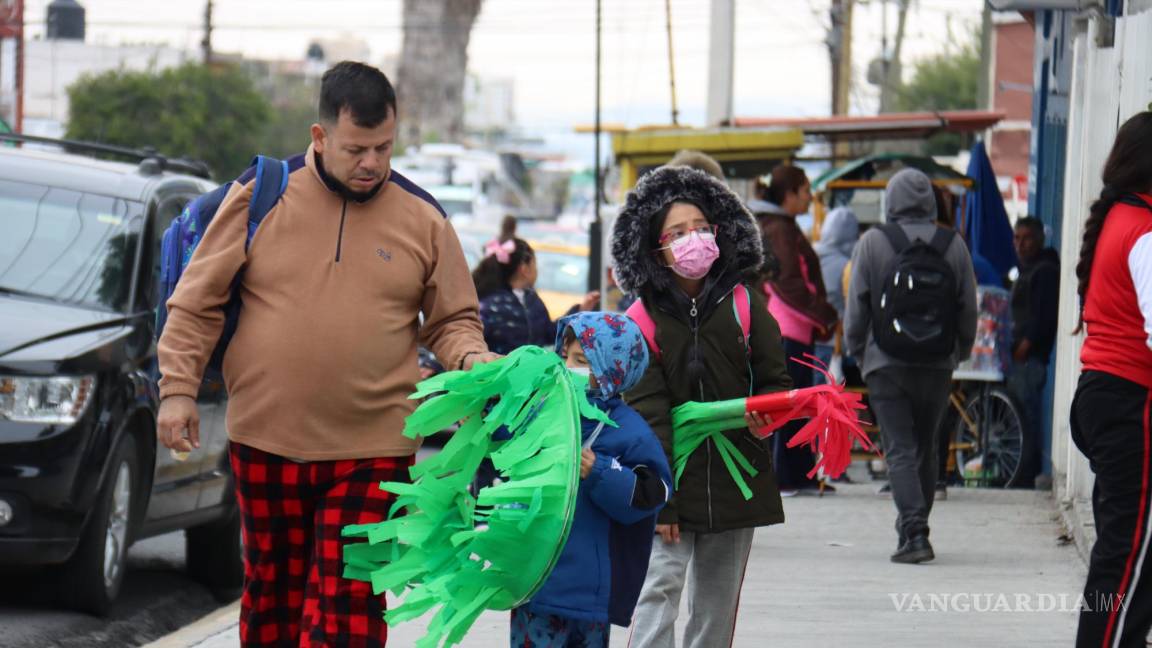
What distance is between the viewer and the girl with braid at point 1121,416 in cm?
555

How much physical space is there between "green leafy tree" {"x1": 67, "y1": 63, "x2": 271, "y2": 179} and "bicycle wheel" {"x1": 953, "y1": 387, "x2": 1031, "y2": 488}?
31.5 m

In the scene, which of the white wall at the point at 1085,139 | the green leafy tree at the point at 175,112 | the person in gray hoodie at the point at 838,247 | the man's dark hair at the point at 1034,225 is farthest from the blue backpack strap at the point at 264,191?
the green leafy tree at the point at 175,112

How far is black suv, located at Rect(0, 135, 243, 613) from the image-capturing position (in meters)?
7.15

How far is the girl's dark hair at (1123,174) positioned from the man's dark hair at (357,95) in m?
2.14

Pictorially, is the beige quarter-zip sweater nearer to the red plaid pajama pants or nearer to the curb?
the red plaid pajama pants

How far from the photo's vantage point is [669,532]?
575cm

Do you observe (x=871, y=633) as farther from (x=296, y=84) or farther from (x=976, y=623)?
(x=296, y=84)

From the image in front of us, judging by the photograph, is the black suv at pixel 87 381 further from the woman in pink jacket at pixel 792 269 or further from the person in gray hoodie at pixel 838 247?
the person in gray hoodie at pixel 838 247

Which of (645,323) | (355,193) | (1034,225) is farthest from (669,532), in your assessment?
(1034,225)

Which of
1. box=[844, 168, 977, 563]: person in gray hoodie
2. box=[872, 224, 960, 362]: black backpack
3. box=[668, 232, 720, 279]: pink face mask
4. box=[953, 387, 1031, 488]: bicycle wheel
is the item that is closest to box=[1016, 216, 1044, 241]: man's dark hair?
box=[953, 387, 1031, 488]: bicycle wheel

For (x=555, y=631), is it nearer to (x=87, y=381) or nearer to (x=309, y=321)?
(x=309, y=321)

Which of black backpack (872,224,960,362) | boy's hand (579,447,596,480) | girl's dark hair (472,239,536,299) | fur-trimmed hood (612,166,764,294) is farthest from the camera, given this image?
girl's dark hair (472,239,536,299)

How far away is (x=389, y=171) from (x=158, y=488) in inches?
135

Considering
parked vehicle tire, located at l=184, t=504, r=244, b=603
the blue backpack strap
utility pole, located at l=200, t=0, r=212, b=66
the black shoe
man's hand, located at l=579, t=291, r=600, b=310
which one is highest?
utility pole, located at l=200, t=0, r=212, b=66
